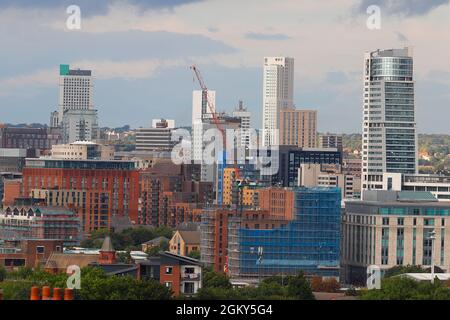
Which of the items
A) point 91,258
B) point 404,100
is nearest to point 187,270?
point 91,258

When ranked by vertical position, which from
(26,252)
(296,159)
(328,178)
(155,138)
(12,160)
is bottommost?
(26,252)

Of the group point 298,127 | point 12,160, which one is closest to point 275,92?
point 298,127

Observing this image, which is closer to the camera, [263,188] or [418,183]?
[263,188]

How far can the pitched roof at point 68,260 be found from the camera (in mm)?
49009

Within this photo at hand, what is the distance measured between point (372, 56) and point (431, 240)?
37966mm

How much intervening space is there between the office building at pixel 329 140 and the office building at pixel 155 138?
10.7 meters

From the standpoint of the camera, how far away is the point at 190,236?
238 feet

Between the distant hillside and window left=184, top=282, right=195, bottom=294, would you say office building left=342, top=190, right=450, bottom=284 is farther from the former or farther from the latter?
the distant hillside

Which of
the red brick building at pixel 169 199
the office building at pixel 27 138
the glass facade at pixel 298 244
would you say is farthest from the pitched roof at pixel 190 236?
the office building at pixel 27 138

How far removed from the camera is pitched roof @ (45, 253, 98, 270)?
49.0m

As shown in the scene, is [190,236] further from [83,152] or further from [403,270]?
[83,152]

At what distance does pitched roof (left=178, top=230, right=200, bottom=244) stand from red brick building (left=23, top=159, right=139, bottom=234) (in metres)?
12.2

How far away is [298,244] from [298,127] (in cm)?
8779

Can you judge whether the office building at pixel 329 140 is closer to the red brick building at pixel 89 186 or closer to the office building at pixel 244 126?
the office building at pixel 244 126
